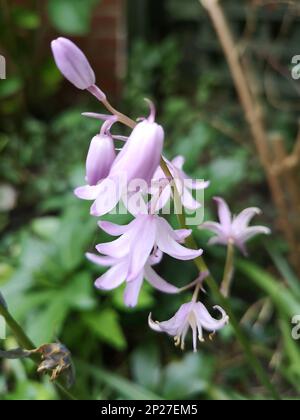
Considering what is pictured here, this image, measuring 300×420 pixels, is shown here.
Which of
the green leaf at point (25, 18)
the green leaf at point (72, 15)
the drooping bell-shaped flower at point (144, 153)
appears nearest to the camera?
the drooping bell-shaped flower at point (144, 153)

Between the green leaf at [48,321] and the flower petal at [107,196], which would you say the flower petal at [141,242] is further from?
the green leaf at [48,321]

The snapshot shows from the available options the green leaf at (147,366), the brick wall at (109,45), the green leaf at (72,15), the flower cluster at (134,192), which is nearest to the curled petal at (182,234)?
the flower cluster at (134,192)

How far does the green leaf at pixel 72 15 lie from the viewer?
2.06 meters

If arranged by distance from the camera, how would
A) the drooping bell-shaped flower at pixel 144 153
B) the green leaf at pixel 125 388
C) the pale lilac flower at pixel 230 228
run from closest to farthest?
the drooping bell-shaped flower at pixel 144 153 < the pale lilac flower at pixel 230 228 < the green leaf at pixel 125 388

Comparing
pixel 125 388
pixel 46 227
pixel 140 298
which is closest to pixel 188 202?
pixel 125 388

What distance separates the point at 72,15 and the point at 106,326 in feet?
3.97

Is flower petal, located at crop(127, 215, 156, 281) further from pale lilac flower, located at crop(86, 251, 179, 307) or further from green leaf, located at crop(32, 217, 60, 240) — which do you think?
green leaf, located at crop(32, 217, 60, 240)

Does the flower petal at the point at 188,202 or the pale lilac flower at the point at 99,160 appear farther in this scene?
the flower petal at the point at 188,202

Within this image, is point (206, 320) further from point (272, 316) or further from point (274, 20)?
point (274, 20)

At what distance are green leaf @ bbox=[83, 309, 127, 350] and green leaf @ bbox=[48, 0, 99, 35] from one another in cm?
108

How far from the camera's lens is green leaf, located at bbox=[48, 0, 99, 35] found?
6.77ft

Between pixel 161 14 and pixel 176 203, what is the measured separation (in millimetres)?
2394
